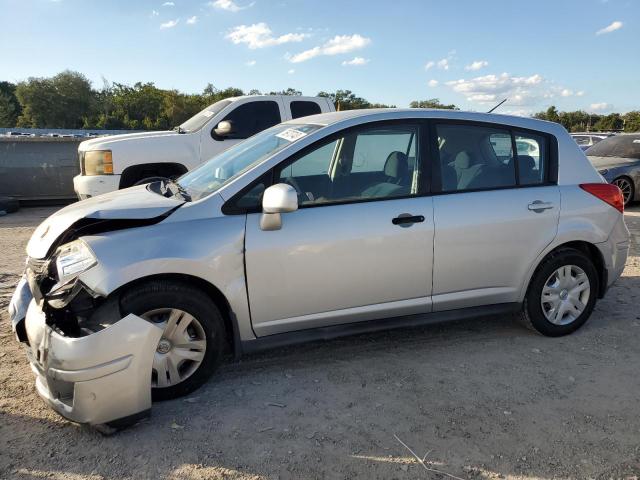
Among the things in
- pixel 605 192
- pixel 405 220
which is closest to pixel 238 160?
pixel 405 220

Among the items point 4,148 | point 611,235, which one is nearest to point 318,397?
point 611,235

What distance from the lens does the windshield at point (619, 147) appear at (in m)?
11.2

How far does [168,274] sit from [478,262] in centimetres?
220

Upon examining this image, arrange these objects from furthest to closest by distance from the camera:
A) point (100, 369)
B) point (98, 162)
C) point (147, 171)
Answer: point (147, 171) → point (98, 162) → point (100, 369)

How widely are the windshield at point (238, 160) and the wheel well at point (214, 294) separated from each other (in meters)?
0.57

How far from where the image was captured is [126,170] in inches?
285

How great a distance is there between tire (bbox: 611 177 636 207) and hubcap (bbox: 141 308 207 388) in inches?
413

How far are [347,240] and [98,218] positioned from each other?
154 centimetres

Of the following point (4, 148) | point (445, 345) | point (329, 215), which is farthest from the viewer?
point (4, 148)

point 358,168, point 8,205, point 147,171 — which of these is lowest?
point 8,205

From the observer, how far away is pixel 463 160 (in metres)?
3.87

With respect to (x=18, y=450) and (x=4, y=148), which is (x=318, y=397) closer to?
(x=18, y=450)

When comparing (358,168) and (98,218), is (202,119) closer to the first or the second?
(358,168)

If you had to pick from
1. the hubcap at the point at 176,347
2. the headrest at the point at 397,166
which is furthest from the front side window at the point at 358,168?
the hubcap at the point at 176,347
